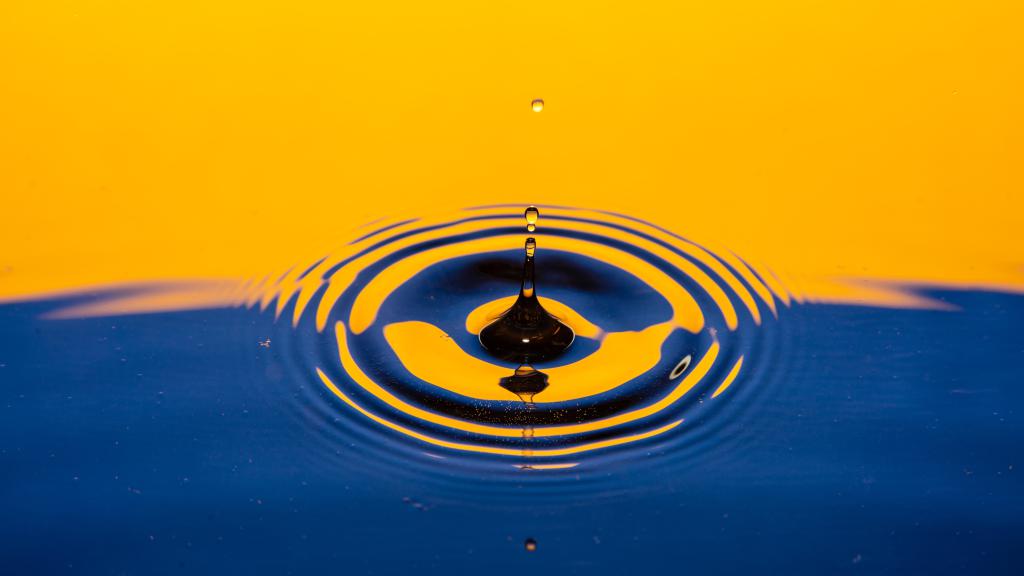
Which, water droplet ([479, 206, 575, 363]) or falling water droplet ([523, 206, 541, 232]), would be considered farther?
falling water droplet ([523, 206, 541, 232])

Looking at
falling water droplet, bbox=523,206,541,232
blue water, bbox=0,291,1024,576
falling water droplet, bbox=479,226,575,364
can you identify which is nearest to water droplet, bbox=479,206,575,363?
falling water droplet, bbox=479,226,575,364

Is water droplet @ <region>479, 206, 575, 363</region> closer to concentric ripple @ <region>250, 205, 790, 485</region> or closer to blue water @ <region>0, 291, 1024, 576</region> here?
concentric ripple @ <region>250, 205, 790, 485</region>

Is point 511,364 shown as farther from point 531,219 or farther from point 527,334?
point 531,219

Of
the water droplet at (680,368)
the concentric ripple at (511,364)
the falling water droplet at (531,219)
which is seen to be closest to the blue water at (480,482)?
the concentric ripple at (511,364)

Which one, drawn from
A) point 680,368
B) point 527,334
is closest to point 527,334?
point 527,334

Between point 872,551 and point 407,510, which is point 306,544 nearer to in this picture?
point 407,510
